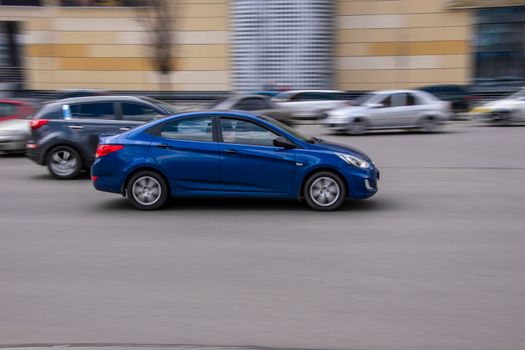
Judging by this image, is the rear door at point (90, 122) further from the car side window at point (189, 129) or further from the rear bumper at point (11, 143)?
the rear bumper at point (11, 143)

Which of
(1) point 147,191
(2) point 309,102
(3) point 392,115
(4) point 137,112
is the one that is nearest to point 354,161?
(1) point 147,191

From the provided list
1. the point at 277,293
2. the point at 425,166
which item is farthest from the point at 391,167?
the point at 277,293

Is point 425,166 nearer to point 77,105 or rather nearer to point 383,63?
point 77,105

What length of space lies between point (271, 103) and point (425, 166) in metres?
9.16

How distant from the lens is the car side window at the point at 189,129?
9367 millimetres

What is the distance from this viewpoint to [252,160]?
919 cm

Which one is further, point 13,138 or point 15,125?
point 15,125

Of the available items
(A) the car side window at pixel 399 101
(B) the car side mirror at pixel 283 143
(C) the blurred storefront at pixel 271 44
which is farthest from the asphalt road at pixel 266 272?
(C) the blurred storefront at pixel 271 44

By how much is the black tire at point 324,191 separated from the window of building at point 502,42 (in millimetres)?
29018

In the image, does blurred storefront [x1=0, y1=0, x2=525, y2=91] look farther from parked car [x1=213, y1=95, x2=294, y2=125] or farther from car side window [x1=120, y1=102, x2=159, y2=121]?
car side window [x1=120, y1=102, x2=159, y2=121]

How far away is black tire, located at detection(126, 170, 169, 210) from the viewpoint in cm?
941

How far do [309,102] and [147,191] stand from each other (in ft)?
62.6

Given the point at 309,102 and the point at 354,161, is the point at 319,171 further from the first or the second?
the point at 309,102

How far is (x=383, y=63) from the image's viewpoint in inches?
1468
